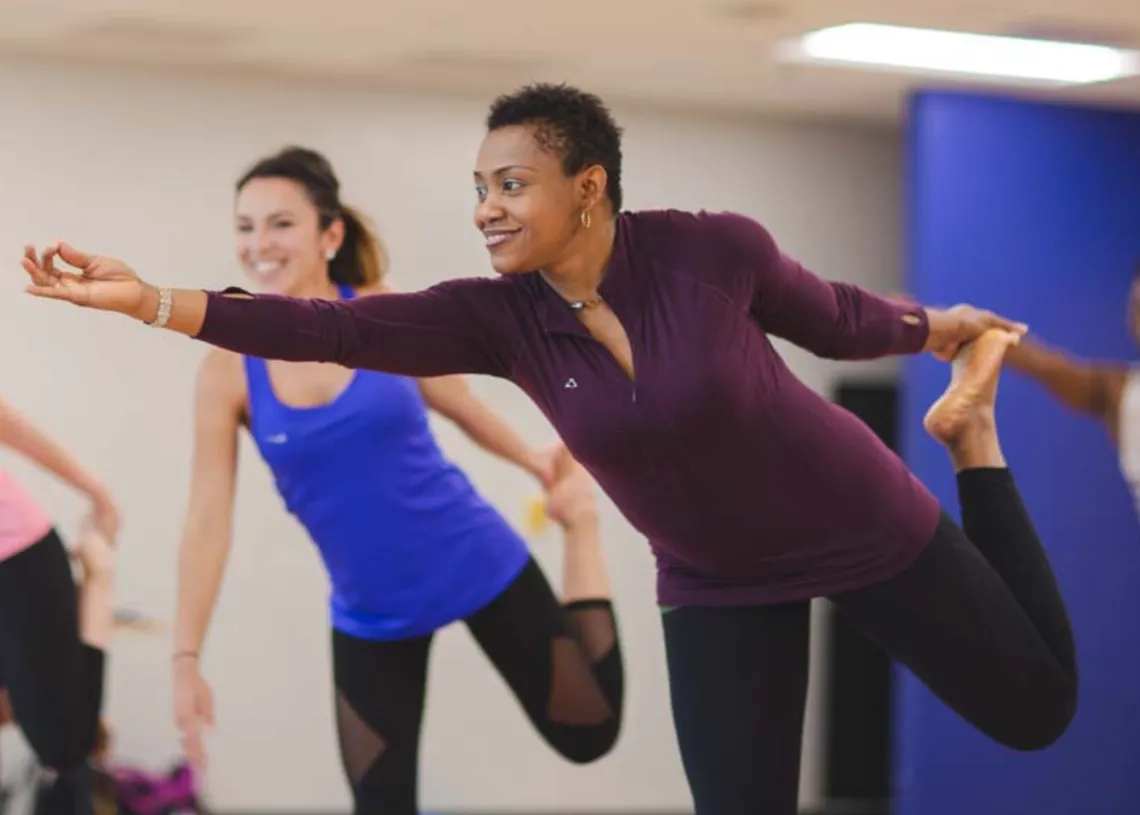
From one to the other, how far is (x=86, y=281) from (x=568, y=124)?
0.77m

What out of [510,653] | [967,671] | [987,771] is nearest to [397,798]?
[510,653]

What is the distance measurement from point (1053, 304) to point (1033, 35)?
865 millimetres

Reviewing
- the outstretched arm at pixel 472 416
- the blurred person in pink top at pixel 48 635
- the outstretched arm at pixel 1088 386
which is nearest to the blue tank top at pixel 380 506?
the outstretched arm at pixel 472 416

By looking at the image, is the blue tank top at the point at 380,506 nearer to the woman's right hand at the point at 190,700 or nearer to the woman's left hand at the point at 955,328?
the woman's right hand at the point at 190,700

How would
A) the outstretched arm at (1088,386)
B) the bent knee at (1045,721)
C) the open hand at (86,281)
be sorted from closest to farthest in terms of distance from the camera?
the open hand at (86,281) → the bent knee at (1045,721) → the outstretched arm at (1088,386)

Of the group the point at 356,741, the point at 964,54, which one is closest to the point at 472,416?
the point at 356,741

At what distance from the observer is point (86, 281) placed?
2.51m

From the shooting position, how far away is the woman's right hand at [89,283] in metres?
2.45

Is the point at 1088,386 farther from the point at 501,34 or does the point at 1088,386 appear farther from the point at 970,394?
the point at 501,34

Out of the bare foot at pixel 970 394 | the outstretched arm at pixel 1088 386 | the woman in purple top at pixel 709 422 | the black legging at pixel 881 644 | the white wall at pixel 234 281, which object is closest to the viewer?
the woman in purple top at pixel 709 422

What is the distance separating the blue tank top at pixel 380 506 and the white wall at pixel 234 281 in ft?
1.93

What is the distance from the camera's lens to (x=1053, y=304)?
488 cm

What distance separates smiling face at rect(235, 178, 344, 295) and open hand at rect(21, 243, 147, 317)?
0.92 metres

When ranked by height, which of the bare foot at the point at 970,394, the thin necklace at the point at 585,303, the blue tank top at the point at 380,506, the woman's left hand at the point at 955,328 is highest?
the thin necklace at the point at 585,303
